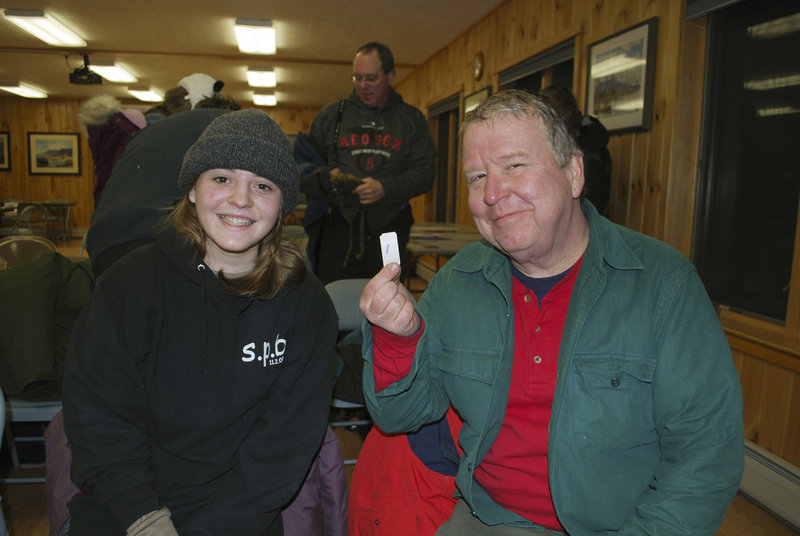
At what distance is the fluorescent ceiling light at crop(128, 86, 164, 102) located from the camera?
10.1m

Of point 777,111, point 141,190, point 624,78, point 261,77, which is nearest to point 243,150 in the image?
point 141,190

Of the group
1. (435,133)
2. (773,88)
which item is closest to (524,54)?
(773,88)

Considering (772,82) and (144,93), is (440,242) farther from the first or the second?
(144,93)

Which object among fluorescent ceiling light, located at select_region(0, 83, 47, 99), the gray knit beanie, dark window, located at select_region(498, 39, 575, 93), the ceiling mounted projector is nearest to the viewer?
the gray knit beanie

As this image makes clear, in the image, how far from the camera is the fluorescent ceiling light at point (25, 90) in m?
10.4

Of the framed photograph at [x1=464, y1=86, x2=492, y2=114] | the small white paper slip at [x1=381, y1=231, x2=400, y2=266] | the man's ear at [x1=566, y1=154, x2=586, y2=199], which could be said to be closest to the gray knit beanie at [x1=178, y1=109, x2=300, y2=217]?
the small white paper slip at [x1=381, y1=231, x2=400, y2=266]

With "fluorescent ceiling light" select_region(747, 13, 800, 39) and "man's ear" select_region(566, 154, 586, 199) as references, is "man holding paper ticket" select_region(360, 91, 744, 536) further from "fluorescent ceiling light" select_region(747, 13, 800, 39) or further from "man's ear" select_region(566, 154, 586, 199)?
"fluorescent ceiling light" select_region(747, 13, 800, 39)

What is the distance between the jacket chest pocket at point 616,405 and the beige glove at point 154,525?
85 centimetres

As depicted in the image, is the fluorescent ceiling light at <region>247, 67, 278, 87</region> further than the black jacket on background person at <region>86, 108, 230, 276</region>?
Yes

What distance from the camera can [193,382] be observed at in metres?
1.21

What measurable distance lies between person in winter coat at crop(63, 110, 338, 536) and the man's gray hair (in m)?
0.50

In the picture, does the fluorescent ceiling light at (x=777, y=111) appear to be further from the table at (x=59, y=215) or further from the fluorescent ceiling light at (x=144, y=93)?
the table at (x=59, y=215)

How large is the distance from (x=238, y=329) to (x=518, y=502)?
736 millimetres

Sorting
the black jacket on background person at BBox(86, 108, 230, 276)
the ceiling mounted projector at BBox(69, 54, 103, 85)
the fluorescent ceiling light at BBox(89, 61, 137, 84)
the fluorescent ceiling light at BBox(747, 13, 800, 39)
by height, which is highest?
the fluorescent ceiling light at BBox(89, 61, 137, 84)
